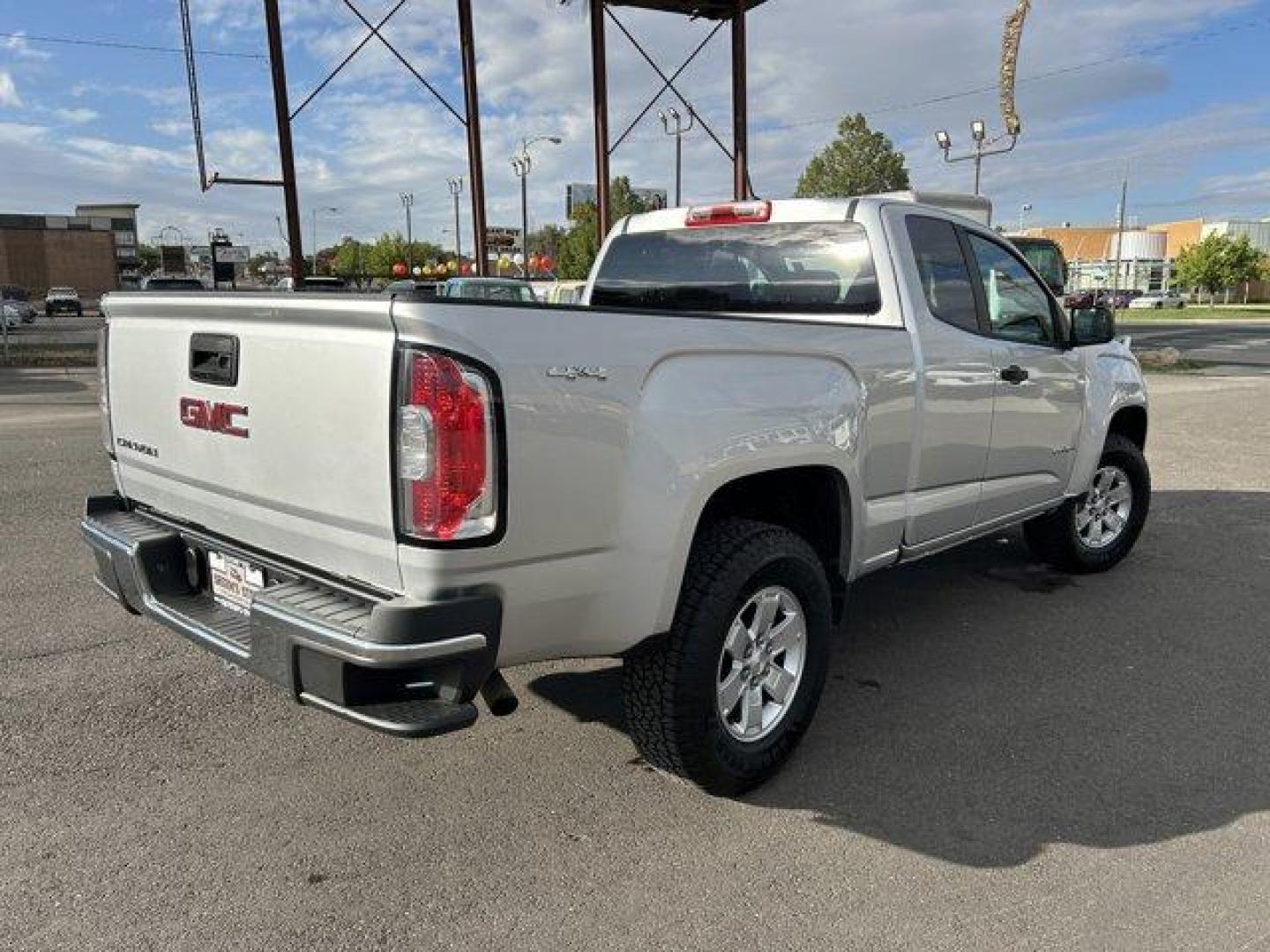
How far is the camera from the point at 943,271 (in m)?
4.11

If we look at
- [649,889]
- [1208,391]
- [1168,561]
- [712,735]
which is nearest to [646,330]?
[712,735]

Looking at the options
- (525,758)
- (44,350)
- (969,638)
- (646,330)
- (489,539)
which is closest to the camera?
(489,539)

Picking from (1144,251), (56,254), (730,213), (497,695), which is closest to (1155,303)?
(1144,251)

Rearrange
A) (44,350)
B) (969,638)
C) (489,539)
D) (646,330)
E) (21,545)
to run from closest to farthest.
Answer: (489,539) → (646,330) → (969,638) → (21,545) → (44,350)

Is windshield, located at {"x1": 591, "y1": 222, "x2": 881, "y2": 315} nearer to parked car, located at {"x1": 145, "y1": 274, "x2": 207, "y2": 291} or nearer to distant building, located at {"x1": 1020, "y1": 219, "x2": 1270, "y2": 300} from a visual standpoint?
parked car, located at {"x1": 145, "y1": 274, "x2": 207, "y2": 291}

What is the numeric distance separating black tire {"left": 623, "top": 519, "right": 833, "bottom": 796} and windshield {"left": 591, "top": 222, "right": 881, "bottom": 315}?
1263mm

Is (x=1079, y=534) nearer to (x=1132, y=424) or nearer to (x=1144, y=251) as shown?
(x=1132, y=424)

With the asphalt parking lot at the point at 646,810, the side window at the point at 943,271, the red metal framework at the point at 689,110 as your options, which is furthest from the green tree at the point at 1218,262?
the side window at the point at 943,271

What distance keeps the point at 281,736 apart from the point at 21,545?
3.43 m

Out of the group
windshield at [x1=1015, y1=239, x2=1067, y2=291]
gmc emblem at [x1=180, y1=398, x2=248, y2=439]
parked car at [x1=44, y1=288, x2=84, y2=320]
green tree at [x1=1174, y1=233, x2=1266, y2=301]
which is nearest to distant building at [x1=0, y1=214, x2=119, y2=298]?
parked car at [x1=44, y1=288, x2=84, y2=320]

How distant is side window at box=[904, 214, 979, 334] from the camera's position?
13.1ft

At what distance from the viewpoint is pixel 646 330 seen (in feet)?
8.60

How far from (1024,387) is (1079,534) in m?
1.42

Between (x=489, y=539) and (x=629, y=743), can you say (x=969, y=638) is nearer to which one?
(x=629, y=743)
